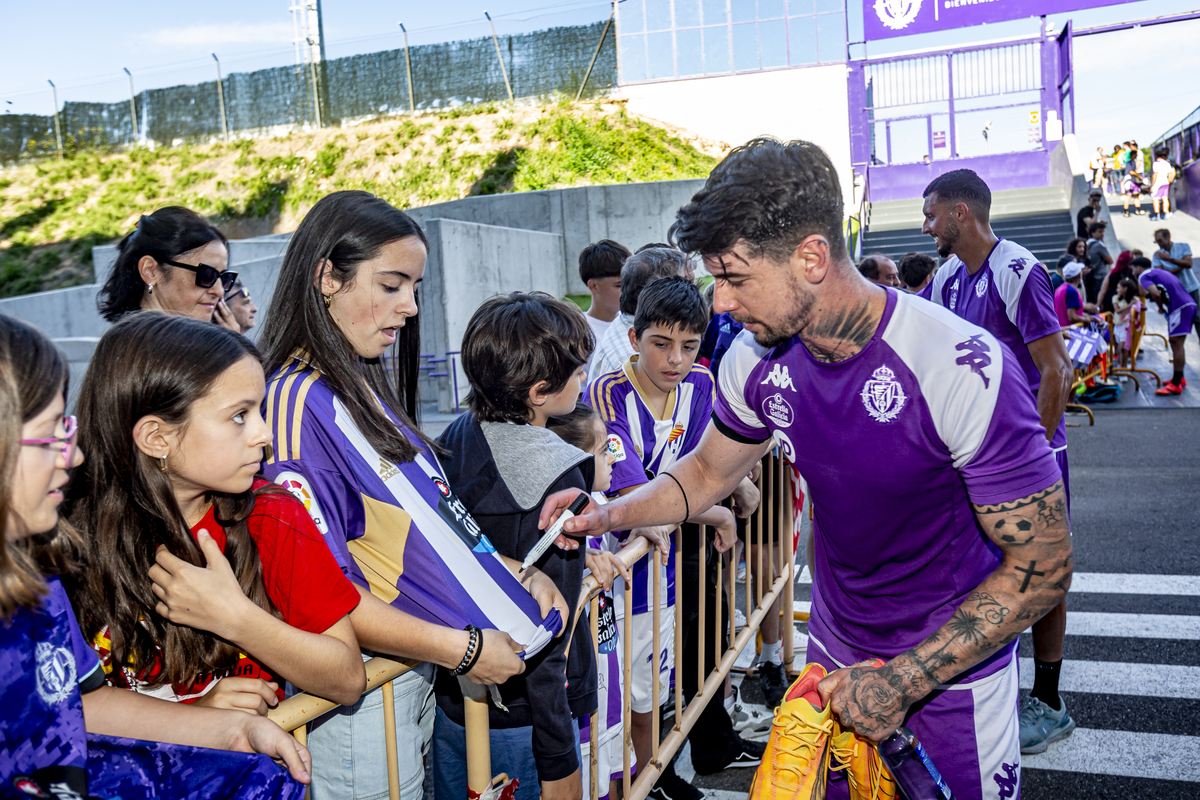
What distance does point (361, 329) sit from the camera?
2.14m

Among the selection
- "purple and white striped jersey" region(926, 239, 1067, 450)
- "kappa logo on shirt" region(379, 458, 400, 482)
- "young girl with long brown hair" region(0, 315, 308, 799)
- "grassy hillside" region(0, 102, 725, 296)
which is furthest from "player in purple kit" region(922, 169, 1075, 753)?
"grassy hillside" region(0, 102, 725, 296)

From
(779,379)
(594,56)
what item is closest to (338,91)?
(594,56)

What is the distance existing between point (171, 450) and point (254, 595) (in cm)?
34

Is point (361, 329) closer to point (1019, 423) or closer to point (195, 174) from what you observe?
point (1019, 423)

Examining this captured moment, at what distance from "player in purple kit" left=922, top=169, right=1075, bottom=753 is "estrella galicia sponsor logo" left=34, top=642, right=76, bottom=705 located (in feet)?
12.4

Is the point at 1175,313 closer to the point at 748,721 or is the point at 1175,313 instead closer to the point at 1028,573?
the point at 748,721

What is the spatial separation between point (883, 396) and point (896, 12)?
85.0ft

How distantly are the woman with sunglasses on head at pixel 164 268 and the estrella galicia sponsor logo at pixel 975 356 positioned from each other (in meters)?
2.97

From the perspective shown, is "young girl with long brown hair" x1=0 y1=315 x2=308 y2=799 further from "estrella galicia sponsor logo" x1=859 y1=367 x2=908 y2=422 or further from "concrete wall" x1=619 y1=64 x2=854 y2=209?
"concrete wall" x1=619 y1=64 x2=854 y2=209

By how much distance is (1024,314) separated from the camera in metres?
4.00

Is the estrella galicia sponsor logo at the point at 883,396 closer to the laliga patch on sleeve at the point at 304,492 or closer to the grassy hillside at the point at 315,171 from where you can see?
the laliga patch on sleeve at the point at 304,492

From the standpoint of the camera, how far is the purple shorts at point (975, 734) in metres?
2.12

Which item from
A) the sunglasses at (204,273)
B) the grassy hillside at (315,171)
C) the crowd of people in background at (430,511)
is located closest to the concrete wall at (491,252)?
the grassy hillside at (315,171)

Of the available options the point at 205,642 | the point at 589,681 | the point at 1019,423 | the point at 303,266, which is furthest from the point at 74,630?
the point at 1019,423
